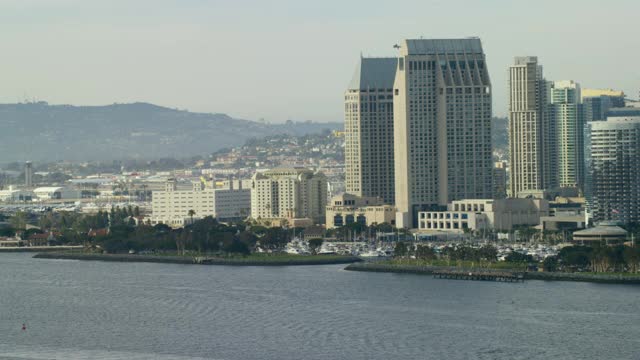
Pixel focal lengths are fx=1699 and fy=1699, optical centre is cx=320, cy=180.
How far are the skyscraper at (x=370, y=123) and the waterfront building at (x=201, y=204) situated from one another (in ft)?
43.9

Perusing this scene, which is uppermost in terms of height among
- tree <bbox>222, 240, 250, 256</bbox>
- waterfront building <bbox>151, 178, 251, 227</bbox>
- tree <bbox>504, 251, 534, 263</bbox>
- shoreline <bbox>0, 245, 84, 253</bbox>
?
waterfront building <bbox>151, 178, 251, 227</bbox>

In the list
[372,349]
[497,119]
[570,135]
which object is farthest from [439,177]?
[497,119]

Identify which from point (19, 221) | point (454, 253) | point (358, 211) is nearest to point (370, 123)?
point (358, 211)

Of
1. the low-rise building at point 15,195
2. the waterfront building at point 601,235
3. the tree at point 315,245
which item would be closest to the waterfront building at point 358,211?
the tree at point 315,245

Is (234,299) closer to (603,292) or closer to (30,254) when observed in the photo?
(603,292)

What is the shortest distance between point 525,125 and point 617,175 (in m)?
21.3

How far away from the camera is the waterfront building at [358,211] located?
8294 cm

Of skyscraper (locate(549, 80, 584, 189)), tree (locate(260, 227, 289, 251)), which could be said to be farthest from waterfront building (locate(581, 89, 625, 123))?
tree (locate(260, 227, 289, 251))

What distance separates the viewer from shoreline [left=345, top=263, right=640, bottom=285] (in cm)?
5416

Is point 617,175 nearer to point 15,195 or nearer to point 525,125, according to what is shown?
point 525,125

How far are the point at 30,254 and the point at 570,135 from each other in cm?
4223

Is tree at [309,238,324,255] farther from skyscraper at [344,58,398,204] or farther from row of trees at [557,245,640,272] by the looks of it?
skyscraper at [344,58,398,204]

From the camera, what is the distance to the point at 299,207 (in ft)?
312

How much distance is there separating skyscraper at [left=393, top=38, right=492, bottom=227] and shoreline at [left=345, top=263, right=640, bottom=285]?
1849 centimetres
